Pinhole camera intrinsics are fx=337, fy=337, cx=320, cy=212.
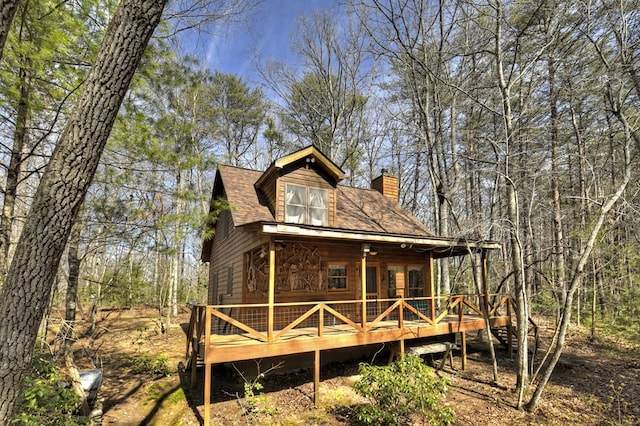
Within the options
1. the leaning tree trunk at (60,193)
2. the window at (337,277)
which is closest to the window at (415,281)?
the window at (337,277)

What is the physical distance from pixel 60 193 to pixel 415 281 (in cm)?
1166

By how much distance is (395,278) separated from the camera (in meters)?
12.0

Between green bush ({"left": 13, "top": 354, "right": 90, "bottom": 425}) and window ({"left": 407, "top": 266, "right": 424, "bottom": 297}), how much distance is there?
10.0m

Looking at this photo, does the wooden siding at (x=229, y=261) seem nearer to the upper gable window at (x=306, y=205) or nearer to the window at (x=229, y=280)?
the window at (x=229, y=280)

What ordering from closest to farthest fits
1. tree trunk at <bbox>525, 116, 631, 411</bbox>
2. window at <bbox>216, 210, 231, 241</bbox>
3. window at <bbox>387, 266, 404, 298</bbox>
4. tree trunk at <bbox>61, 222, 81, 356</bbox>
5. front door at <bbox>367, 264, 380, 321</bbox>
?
tree trunk at <bbox>61, 222, 81, 356</bbox> < tree trunk at <bbox>525, 116, 631, 411</bbox> < front door at <bbox>367, 264, 380, 321</bbox> < window at <bbox>387, 266, 404, 298</bbox> < window at <bbox>216, 210, 231, 241</bbox>

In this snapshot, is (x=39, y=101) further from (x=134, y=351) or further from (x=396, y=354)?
(x=396, y=354)


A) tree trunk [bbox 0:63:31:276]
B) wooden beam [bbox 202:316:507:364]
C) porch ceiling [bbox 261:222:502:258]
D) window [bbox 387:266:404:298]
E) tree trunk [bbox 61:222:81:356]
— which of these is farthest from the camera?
window [bbox 387:266:404:298]

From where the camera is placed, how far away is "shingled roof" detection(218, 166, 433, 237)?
10438 millimetres

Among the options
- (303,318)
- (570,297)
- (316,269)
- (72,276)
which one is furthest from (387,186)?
(72,276)

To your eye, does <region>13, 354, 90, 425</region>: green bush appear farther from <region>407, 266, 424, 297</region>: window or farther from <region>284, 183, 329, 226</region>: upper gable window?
<region>407, 266, 424, 297</region>: window

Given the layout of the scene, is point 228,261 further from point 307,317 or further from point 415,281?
point 415,281

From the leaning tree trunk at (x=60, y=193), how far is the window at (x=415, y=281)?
36.2 feet

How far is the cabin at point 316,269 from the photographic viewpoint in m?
8.26

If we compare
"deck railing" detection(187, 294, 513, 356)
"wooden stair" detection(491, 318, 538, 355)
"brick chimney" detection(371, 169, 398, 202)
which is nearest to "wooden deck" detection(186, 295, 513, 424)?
"deck railing" detection(187, 294, 513, 356)
